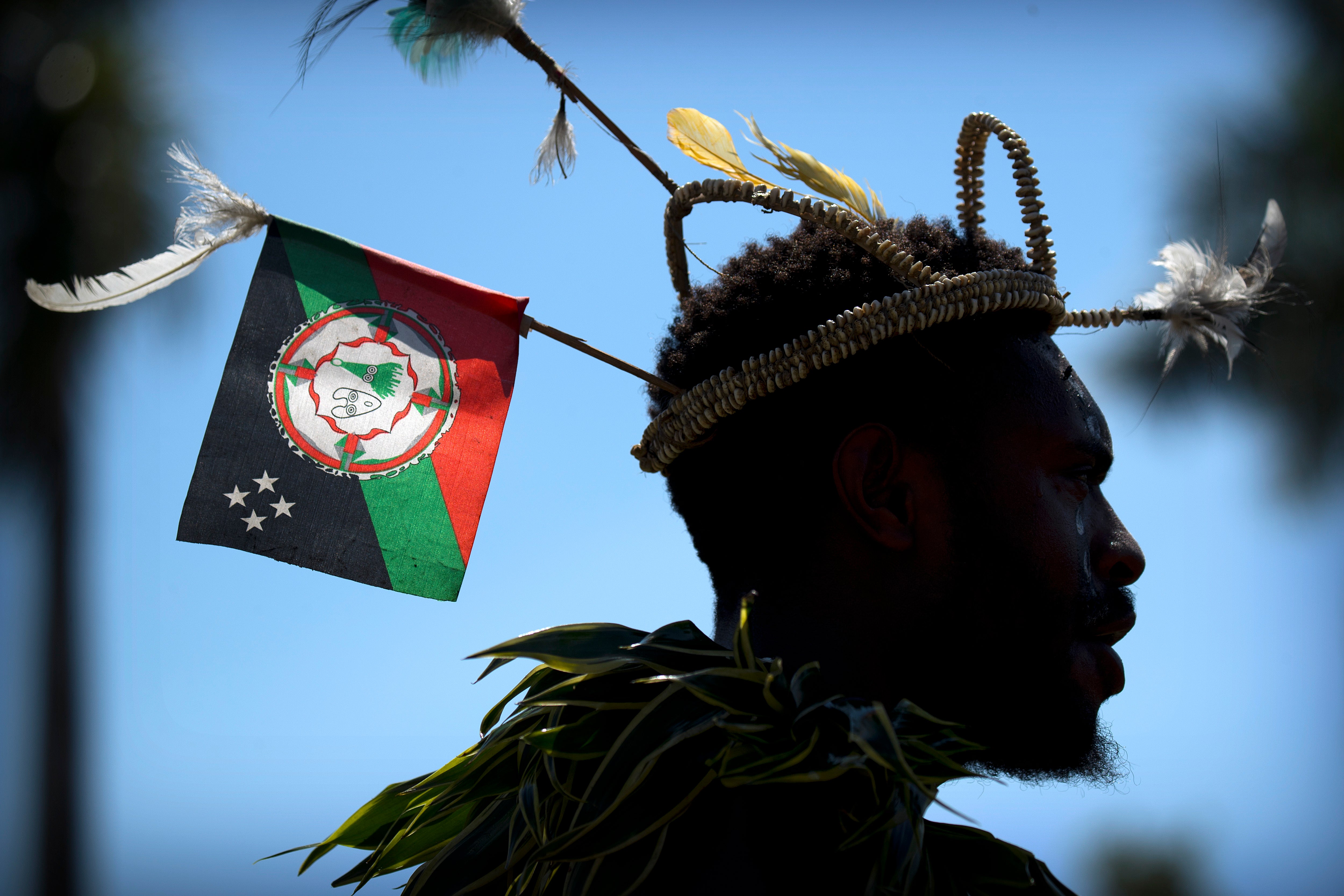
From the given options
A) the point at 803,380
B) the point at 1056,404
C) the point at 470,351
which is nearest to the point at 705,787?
the point at 803,380

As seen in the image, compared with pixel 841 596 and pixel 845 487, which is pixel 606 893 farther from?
pixel 845 487

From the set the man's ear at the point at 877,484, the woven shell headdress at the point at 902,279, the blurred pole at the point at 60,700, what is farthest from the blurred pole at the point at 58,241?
the man's ear at the point at 877,484

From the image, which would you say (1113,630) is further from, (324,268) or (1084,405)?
(324,268)

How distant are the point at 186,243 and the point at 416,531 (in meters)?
0.89

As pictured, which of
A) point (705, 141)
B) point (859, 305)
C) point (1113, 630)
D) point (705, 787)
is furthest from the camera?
point (705, 141)

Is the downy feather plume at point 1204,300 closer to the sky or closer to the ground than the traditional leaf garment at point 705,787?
closer to the sky

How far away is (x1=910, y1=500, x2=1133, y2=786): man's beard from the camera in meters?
2.06

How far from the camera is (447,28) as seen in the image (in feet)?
8.23

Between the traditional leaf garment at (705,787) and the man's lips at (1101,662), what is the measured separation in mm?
325

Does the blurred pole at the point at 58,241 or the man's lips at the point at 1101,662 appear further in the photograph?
the blurred pole at the point at 58,241

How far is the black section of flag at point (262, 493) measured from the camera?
2371mm

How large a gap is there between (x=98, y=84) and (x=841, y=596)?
370 inches

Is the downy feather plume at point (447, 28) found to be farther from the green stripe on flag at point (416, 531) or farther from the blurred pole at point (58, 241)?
the blurred pole at point (58, 241)

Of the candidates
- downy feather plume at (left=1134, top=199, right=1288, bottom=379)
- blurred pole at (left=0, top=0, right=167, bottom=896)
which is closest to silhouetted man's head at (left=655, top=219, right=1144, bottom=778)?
downy feather plume at (left=1134, top=199, right=1288, bottom=379)
